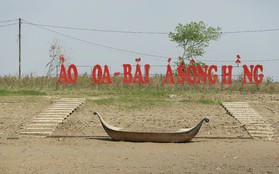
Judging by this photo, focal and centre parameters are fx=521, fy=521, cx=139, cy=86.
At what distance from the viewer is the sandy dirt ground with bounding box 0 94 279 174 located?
44.4 feet

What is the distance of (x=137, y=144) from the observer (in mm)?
17281

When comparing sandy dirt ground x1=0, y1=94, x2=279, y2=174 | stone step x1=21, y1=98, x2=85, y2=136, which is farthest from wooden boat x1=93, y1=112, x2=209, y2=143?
stone step x1=21, y1=98, x2=85, y2=136

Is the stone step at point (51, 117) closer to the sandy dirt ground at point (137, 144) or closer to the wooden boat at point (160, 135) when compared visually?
the sandy dirt ground at point (137, 144)

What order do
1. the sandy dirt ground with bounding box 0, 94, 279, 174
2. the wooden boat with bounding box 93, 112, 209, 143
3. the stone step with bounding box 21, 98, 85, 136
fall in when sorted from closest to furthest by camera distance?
the sandy dirt ground with bounding box 0, 94, 279, 174 < the wooden boat with bounding box 93, 112, 209, 143 < the stone step with bounding box 21, 98, 85, 136

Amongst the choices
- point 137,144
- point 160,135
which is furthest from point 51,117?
point 160,135

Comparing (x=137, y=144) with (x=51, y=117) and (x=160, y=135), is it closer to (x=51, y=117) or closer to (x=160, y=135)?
(x=160, y=135)

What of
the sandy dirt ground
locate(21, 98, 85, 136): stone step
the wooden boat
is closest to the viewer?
the sandy dirt ground

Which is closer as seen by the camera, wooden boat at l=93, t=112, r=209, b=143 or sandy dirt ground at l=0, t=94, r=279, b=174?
sandy dirt ground at l=0, t=94, r=279, b=174

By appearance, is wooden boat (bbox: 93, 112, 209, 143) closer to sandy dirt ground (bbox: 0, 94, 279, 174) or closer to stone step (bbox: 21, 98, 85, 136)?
sandy dirt ground (bbox: 0, 94, 279, 174)

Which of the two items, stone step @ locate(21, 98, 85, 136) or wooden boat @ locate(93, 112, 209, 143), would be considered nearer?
wooden boat @ locate(93, 112, 209, 143)

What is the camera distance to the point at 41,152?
1584 centimetres

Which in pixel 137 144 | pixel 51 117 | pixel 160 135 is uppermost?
pixel 51 117

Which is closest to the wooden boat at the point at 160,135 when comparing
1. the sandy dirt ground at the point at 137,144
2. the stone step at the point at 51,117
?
the sandy dirt ground at the point at 137,144

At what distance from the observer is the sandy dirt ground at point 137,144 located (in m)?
13.5
